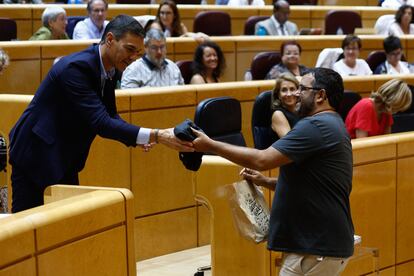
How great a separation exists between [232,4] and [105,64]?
325 inches

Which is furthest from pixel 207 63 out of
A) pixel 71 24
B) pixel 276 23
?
pixel 276 23

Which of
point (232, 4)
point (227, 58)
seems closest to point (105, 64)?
point (227, 58)

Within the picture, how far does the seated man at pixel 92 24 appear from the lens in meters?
8.46

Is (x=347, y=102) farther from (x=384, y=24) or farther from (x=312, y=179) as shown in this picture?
(x=384, y=24)

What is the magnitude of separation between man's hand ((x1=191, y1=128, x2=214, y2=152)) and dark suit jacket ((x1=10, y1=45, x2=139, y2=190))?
14.2 inches

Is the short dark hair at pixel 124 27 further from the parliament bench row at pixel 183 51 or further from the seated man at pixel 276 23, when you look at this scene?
the seated man at pixel 276 23

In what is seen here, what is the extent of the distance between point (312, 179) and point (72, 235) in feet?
3.08

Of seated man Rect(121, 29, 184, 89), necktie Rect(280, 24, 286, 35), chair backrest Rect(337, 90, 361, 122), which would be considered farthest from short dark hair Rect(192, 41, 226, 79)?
necktie Rect(280, 24, 286, 35)

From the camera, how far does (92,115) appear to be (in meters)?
3.69

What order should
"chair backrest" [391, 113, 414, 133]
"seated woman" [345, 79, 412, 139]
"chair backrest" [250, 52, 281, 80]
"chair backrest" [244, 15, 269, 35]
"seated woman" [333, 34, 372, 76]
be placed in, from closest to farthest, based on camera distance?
"seated woman" [345, 79, 412, 139]
"chair backrest" [391, 113, 414, 133]
"chair backrest" [250, 52, 281, 80]
"seated woman" [333, 34, 372, 76]
"chair backrest" [244, 15, 269, 35]

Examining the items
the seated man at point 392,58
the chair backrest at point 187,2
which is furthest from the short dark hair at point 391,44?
the chair backrest at point 187,2

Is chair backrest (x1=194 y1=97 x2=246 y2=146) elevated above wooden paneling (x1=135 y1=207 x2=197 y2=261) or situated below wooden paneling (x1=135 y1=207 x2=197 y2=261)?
above

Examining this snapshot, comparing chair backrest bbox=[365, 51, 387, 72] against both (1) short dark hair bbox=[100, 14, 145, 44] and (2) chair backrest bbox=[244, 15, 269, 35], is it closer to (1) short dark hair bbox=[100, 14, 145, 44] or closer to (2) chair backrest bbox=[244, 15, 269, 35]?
(2) chair backrest bbox=[244, 15, 269, 35]

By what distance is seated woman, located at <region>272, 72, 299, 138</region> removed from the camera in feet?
18.5
